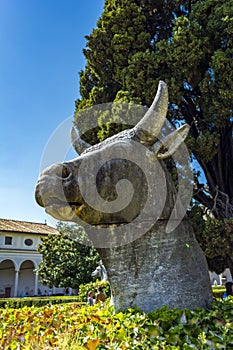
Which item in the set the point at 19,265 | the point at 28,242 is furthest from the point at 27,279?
the point at 28,242

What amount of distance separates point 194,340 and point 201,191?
7.05m

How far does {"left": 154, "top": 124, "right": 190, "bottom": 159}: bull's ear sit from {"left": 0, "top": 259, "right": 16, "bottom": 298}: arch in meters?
32.4

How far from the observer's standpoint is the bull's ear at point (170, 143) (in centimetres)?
263

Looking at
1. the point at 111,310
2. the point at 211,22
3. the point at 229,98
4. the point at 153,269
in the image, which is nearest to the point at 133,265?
the point at 153,269

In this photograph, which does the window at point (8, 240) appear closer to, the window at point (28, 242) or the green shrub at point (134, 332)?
the window at point (28, 242)

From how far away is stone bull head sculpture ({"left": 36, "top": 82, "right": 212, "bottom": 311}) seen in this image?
2361 millimetres

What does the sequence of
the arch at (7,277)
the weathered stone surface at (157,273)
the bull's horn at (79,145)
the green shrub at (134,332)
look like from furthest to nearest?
1. the arch at (7,277)
2. the bull's horn at (79,145)
3. the weathered stone surface at (157,273)
4. the green shrub at (134,332)

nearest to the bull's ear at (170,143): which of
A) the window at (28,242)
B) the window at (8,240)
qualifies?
the window at (8,240)

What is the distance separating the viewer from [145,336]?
2.13 metres

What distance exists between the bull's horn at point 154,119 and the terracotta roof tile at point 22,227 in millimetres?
29619

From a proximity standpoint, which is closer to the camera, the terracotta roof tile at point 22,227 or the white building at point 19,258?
the white building at point 19,258

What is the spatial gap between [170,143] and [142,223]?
2.34ft

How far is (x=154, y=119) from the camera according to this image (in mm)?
2523

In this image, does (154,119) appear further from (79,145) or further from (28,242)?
(28,242)
